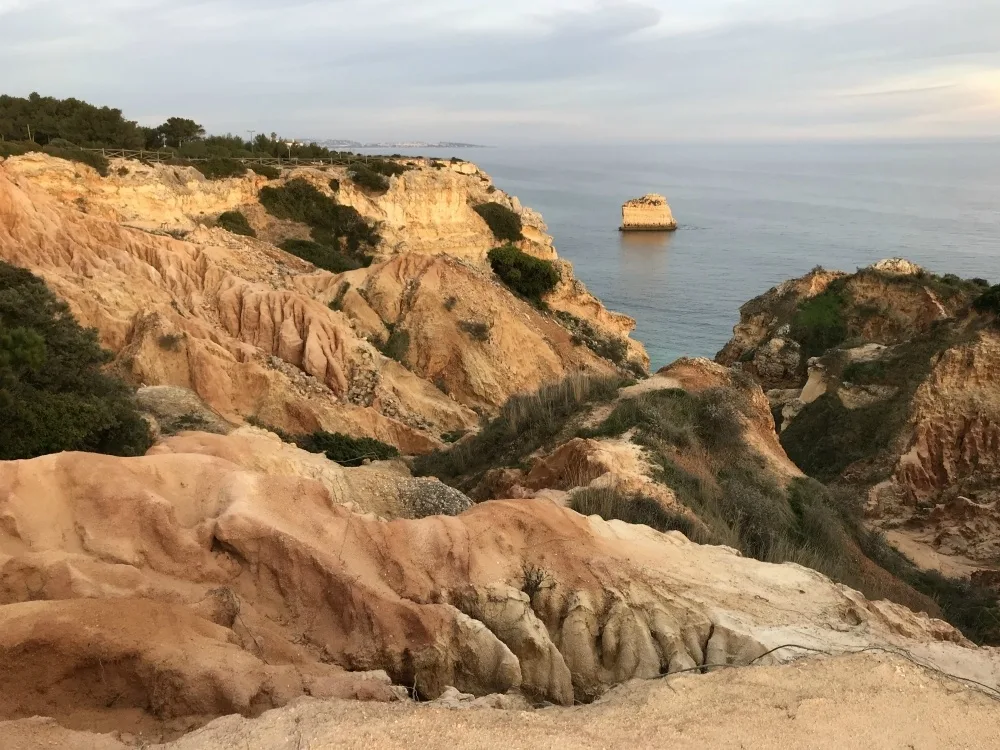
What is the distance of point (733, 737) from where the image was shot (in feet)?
17.8

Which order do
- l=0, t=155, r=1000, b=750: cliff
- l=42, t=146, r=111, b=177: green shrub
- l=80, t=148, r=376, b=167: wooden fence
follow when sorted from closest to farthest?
l=0, t=155, r=1000, b=750: cliff, l=42, t=146, r=111, b=177: green shrub, l=80, t=148, r=376, b=167: wooden fence

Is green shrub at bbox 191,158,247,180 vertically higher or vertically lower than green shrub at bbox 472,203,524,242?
higher

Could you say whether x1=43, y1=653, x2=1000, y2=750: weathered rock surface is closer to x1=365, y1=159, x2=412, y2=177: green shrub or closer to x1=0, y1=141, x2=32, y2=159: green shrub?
x1=0, y1=141, x2=32, y2=159: green shrub

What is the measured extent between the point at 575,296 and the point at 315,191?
15.7 meters

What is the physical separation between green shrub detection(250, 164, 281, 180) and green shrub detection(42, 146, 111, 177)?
8955mm

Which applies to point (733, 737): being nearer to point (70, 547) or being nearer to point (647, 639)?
point (647, 639)

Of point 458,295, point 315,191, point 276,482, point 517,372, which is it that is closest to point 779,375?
point 517,372

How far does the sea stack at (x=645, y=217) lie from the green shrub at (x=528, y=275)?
63374 millimetres

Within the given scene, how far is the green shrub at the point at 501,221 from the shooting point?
4388 cm

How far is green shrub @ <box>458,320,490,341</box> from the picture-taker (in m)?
28.0

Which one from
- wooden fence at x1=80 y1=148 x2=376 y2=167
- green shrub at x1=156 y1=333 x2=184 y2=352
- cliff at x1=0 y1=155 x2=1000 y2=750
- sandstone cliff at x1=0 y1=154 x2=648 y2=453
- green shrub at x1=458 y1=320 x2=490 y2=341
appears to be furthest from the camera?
wooden fence at x1=80 y1=148 x2=376 y2=167

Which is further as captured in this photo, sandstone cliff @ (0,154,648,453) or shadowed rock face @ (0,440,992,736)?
sandstone cliff @ (0,154,648,453)

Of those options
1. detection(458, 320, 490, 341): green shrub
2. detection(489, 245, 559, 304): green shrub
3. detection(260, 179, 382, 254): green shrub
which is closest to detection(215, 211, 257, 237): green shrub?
detection(260, 179, 382, 254): green shrub

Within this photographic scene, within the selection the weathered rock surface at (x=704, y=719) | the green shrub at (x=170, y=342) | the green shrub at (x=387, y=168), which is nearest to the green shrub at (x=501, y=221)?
the green shrub at (x=387, y=168)
